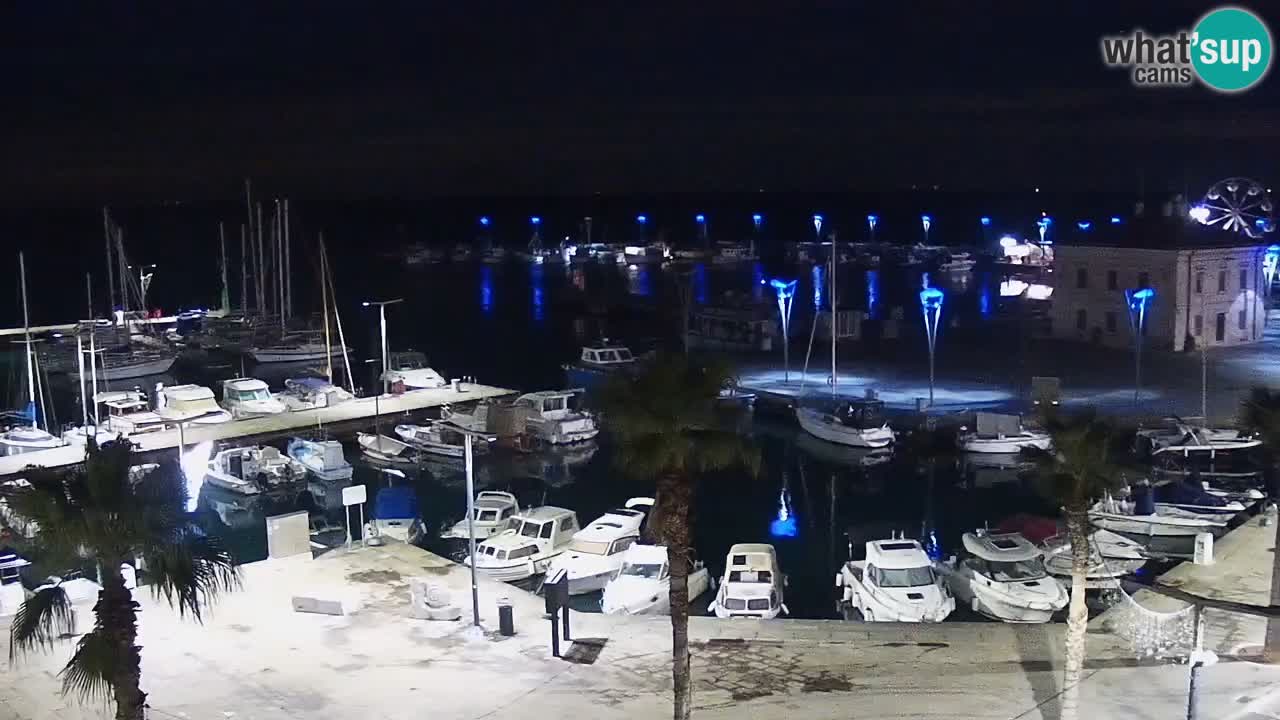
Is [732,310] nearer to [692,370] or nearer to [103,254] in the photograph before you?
[692,370]

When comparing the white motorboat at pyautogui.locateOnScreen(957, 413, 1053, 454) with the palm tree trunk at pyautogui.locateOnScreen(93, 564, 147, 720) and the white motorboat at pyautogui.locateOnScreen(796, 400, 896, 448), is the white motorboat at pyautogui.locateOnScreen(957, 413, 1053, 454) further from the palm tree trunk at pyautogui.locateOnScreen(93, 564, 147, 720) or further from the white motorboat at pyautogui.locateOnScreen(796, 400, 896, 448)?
the palm tree trunk at pyautogui.locateOnScreen(93, 564, 147, 720)

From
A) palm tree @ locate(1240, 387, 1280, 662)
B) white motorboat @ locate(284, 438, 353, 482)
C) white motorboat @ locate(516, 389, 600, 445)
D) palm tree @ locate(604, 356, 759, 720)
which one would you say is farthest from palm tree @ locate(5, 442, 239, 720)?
white motorboat @ locate(516, 389, 600, 445)

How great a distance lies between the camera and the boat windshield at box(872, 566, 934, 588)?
2792cm

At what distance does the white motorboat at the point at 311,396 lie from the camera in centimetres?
5347

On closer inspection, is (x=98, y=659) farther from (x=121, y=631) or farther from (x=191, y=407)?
(x=191, y=407)

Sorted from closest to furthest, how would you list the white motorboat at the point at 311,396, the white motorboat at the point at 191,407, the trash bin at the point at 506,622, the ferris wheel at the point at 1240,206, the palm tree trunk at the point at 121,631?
the palm tree trunk at the point at 121,631 < the trash bin at the point at 506,622 < the white motorboat at the point at 191,407 < the white motorboat at the point at 311,396 < the ferris wheel at the point at 1240,206

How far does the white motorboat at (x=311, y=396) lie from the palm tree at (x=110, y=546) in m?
41.6

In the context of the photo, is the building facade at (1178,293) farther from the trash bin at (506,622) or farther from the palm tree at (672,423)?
the palm tree at (672,423)

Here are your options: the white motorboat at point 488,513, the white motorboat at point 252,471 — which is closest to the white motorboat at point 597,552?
the white motorboat at point 488,513

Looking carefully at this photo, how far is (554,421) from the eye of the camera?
49938mm

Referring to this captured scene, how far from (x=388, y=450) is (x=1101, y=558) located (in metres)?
25.9

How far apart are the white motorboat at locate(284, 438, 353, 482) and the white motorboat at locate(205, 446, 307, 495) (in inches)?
18.0

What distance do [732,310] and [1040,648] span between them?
5436 centimetres

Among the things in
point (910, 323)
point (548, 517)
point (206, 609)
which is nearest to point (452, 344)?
point (910, 323)
